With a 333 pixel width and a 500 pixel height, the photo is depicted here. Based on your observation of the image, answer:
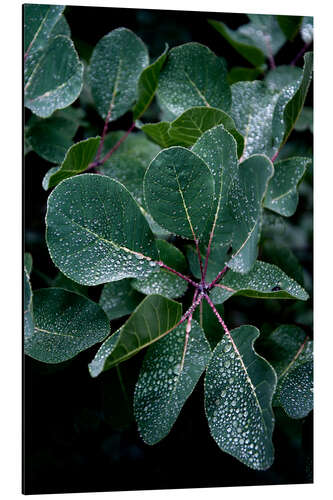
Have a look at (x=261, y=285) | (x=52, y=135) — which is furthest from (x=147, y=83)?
(x=261, y=285)

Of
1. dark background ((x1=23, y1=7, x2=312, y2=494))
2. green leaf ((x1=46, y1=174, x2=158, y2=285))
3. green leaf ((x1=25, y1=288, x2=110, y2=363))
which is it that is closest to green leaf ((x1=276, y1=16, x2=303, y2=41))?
dark background ((x1=23, y1=7, x2=312, y2=494))

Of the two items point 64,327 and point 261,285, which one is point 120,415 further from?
point 261,285

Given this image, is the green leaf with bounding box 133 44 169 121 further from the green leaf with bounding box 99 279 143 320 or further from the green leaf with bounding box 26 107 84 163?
the green leaf with bounding box 99 279 143 320

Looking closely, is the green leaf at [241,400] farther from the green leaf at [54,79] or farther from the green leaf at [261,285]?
the green leaf at [54,79]

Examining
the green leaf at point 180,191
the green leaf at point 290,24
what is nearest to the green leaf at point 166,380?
the green leaf at point 180,191

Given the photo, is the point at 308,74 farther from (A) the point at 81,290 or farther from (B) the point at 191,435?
(B) the point at 191,435
